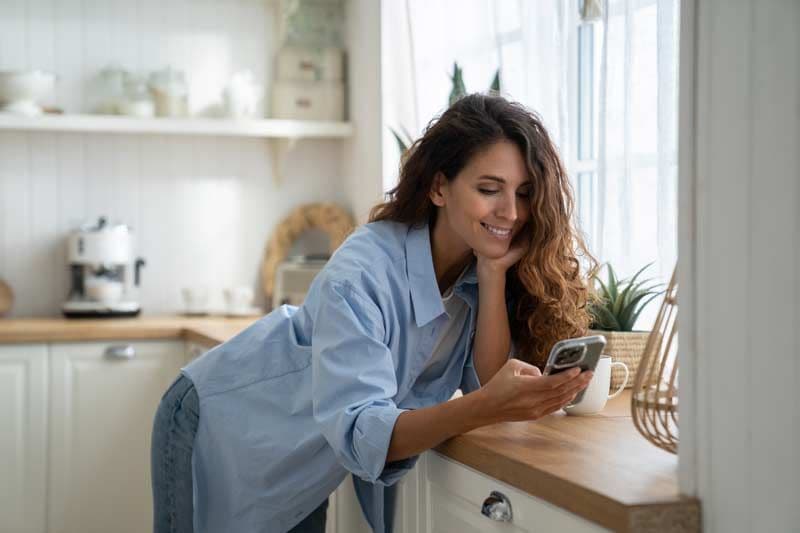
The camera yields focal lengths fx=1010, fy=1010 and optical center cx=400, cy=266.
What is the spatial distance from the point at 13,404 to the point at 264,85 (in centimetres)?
154

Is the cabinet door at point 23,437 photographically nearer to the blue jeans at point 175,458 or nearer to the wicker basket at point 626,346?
the blue jeans at point 175,458

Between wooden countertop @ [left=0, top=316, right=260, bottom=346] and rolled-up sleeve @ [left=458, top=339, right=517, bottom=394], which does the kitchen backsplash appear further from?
rolled-up sleeve @ [left=458, top=339, right=517, bottom=394]

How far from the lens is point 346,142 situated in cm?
394

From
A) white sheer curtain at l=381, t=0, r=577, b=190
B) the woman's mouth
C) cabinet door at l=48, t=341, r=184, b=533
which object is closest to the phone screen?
the woman's mouth

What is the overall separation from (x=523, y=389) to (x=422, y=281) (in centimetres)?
34

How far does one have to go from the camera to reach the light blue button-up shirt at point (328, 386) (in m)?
1.50

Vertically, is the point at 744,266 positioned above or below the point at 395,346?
above

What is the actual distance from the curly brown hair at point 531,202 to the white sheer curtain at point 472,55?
0.79 metres

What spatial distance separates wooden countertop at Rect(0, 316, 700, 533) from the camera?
1145 mm

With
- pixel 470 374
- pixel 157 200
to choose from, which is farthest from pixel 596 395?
pixel 157 200

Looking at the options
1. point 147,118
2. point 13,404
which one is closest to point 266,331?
point 13,404

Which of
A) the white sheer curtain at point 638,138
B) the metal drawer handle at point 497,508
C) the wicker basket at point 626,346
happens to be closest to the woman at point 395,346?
the metal drawer handle at point 497,508

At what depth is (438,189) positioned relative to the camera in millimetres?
1726

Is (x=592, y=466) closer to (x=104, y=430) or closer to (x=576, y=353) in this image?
(x=576, y=353)
